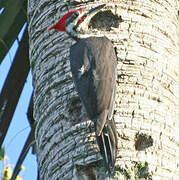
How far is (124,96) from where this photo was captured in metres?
2.94

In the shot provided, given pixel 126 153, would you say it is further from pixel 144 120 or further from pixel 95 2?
pixel 95 2

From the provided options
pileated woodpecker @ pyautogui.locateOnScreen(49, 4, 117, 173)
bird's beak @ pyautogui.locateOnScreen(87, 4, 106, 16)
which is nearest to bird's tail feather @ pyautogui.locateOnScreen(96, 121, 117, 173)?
pileated woodpecker @ pyautogui.locateOnScreen(49, 4, 117, 173)

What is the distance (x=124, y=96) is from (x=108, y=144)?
35 cm

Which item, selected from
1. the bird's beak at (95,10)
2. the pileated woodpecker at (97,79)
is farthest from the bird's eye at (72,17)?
the bird's beak at (95,10)

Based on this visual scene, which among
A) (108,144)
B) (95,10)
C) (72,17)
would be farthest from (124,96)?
(72,17)

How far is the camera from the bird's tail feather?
264cm

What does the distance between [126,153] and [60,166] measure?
34 centimetres

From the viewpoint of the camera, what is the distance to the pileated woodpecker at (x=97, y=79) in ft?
8.93

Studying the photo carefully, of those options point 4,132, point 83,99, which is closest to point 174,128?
point 83,99

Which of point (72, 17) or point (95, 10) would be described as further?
point (72, 17)

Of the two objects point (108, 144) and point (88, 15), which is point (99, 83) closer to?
point (108, 144)

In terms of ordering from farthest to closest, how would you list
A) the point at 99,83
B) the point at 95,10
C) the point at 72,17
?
1. the point at 72,17
2. the point at 95,10
3. the point at 99,83

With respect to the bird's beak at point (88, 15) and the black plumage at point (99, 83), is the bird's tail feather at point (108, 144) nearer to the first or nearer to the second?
the black plumage at point (99, 83)

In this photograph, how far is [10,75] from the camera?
12.9 feet
